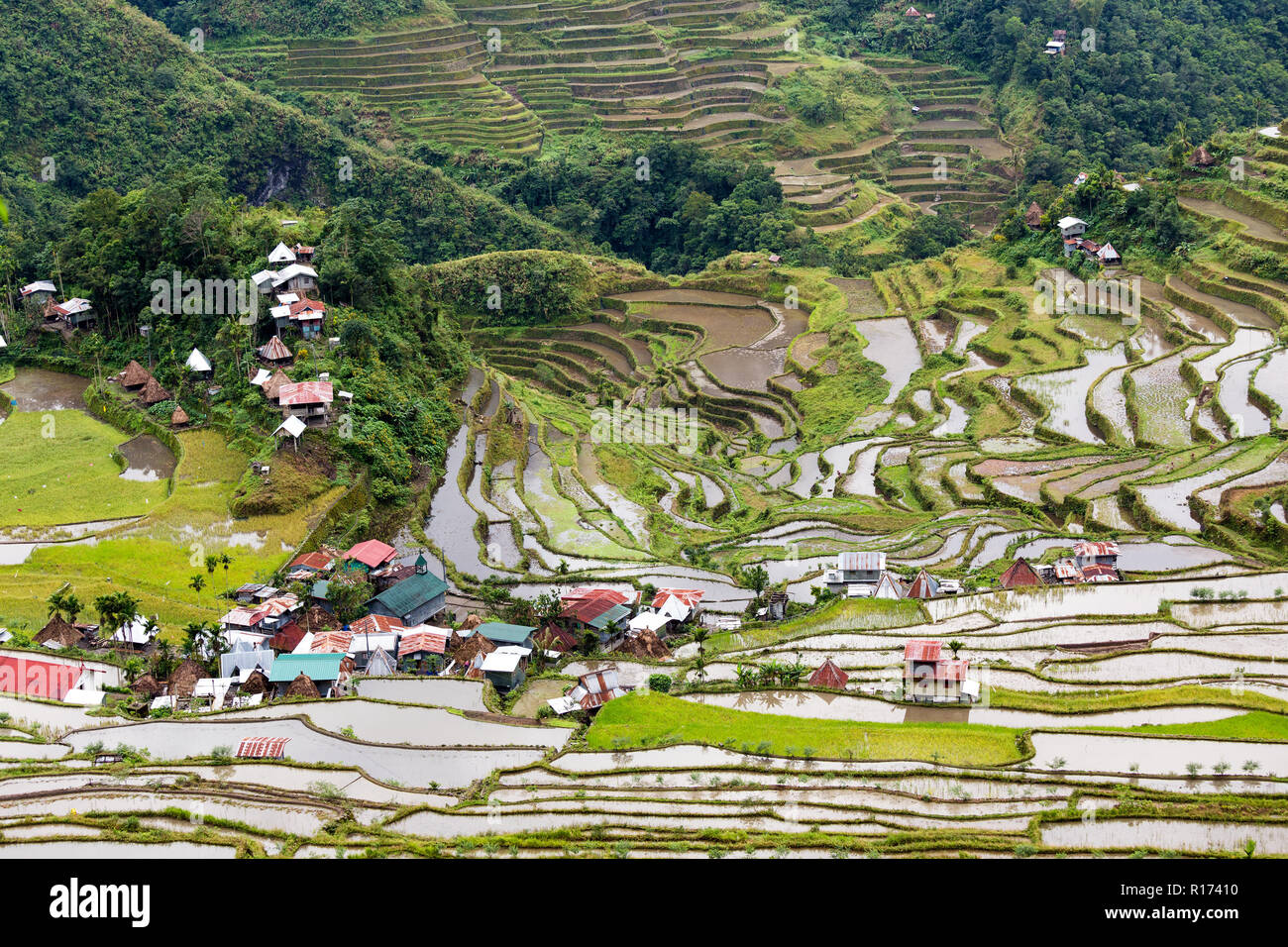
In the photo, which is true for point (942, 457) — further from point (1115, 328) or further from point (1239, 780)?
point (1239, 780)

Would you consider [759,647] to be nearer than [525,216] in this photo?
Yes

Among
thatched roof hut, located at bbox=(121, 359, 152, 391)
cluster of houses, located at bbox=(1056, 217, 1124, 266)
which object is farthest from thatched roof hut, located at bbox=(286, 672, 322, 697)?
cluster of houses, located at bbox=(1056, 217, 1124, 266)

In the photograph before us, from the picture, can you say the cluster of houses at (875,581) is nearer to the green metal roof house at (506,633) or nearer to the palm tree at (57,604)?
the green metal roof house at (506,633)

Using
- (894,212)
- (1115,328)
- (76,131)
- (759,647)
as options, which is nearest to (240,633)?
(759,647)

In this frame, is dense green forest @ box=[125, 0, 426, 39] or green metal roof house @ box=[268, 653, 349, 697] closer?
green metal roof house @ box=[268, 653, 349, 697]

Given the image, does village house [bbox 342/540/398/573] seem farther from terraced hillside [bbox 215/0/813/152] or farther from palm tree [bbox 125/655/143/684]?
terraced hillside [bbox 215/0/813/152]

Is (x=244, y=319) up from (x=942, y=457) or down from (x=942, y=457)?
up

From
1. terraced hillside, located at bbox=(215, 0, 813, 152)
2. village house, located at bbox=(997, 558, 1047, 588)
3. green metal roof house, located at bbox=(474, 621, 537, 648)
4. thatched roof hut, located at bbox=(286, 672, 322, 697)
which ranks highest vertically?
terraced hillside, located at bbox=(215, 0, 813, 152)
